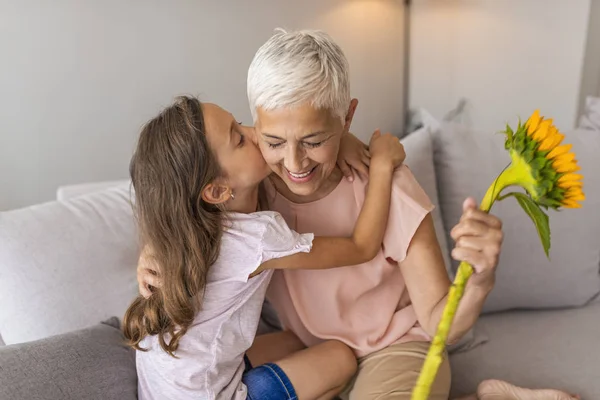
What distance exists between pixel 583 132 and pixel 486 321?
0.65 metres

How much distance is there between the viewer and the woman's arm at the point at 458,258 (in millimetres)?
802

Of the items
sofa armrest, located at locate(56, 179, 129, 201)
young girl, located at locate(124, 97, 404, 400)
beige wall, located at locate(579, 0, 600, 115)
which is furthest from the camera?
beige wall, located at locate(579, 0, 600, 115)

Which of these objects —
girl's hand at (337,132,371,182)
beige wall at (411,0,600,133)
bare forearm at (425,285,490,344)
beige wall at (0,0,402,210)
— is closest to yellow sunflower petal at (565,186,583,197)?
bare forearm at (425,285,490,344)

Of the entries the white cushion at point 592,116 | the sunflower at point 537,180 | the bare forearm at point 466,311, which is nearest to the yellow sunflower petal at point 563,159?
the sunflower at point 537,180

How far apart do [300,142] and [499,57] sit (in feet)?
5.39

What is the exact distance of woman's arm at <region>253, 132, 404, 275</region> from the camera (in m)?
1.16

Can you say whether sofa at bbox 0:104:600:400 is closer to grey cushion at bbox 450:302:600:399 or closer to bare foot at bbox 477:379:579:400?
grey cushion at bbox 450:302:600:399

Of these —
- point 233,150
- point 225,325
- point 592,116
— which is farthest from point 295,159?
point 592,116

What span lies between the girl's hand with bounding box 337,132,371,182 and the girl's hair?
0.99 feet

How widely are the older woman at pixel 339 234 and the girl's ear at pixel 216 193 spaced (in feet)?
0.35

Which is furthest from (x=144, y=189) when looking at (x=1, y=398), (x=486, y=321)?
(x=486, y=321)

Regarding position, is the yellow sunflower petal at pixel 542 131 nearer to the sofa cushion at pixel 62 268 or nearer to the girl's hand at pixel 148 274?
the girl's hand at pixel 148 274

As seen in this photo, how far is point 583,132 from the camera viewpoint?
1.74m

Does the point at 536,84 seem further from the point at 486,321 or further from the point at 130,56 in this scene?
the point at 130,56
